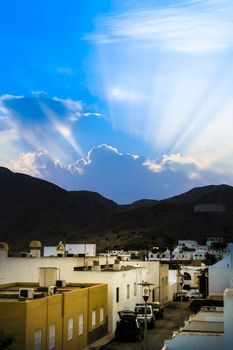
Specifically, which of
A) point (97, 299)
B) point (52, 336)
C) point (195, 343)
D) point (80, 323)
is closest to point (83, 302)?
point (80, 323)

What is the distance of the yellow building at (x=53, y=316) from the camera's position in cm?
2133

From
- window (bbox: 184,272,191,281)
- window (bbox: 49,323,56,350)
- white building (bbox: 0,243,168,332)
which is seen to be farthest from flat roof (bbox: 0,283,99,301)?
window (bbox: 184,272,191,281)

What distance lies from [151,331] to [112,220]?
148m

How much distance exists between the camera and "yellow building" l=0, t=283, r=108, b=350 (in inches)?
840

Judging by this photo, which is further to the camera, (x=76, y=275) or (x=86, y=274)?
(x=76, y=275)

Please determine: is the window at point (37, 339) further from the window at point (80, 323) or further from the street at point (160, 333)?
the street at point (160, 333)

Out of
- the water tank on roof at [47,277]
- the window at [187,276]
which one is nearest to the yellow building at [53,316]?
the water tank on roof at [47,277]

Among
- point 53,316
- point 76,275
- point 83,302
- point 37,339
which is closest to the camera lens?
point 37,339

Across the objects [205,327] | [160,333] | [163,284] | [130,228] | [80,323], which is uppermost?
[130,228]

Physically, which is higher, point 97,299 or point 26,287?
point 26,287

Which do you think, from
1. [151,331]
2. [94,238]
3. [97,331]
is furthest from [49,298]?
[94,238]

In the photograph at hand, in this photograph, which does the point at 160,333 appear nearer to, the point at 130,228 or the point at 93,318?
the point at 93,318

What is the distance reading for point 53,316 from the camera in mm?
24312

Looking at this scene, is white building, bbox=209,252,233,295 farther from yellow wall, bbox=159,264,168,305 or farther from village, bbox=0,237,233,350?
yellow wall, bbox=159,264,168,305
